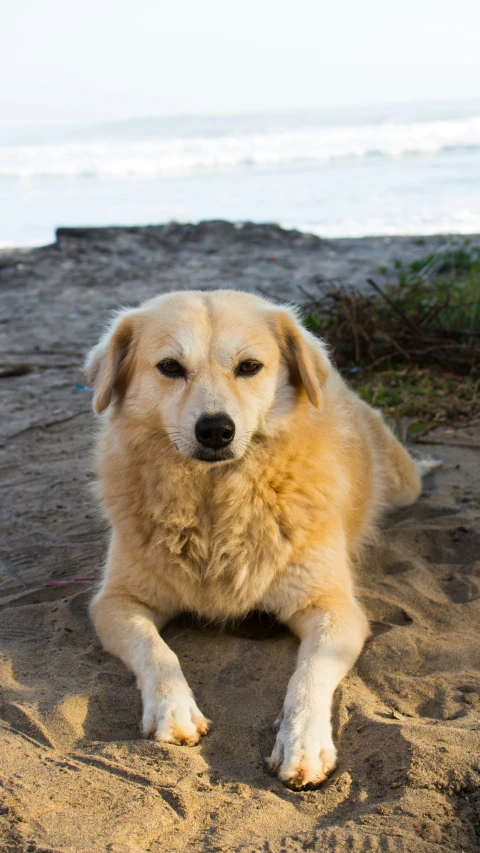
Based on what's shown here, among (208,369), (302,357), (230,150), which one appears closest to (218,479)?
(208,369)

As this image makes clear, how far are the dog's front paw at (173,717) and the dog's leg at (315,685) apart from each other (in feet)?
0.97

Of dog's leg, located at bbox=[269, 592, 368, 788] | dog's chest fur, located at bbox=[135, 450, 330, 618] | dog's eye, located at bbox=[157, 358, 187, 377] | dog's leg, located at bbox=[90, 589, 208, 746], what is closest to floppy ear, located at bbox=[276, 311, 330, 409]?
dog's chest fur, located at bbox=[135, 450, 330, 618]

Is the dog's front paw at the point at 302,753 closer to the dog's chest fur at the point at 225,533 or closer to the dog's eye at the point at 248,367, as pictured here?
the dog's chest fur at the point at 225,533

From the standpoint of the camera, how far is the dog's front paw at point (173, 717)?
2.63 m

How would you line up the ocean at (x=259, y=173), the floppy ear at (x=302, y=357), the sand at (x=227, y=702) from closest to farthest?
the sand at (x=227, y=702)
the floppy ear at (x=302, y=357)
the ocean at (x=259, y=173)

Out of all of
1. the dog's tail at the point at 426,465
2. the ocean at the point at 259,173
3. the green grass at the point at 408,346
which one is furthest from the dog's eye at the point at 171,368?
the ocean at the point at 259,173

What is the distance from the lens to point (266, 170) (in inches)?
1093

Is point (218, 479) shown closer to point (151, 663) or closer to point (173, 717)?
point (151, 663)

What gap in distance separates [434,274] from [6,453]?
5773 mm

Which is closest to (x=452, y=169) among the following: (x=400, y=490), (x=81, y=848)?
(x=400, y=490)

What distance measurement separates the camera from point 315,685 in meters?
2.81

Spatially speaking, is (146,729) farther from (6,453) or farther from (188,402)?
(6,453)

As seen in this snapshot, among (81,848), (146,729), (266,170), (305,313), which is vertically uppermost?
(266,170)

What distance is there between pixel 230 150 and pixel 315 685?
33759mm
